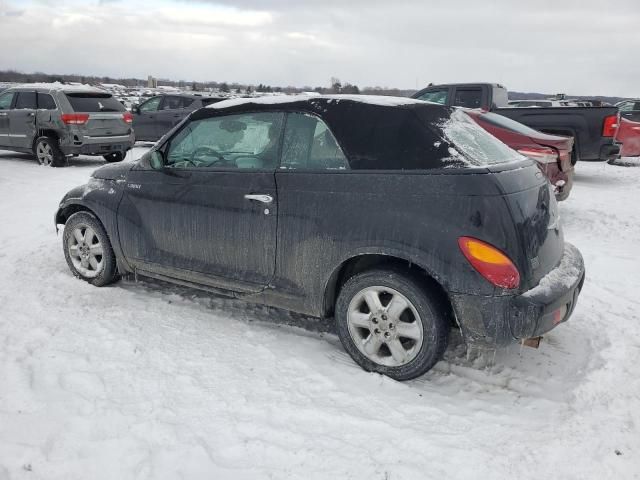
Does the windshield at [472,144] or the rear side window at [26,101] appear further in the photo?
the rear side window at [26,101]

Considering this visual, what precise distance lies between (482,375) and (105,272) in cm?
325

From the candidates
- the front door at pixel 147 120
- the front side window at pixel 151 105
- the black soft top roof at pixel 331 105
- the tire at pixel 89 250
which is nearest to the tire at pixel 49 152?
the front door at pixel 147 120

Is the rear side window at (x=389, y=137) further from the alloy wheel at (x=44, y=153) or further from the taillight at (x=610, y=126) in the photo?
the alloy wheel at (x=44, y=153)

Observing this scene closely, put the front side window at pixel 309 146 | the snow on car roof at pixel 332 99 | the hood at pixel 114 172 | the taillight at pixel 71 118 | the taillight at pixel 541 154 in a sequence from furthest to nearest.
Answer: the taillight at pixel 71 118 → the taillight at pixel 541 154 → the hood at pixel 114 172 → the snow on car roof at pixel 332 99 → the front side window at pixel 309 146

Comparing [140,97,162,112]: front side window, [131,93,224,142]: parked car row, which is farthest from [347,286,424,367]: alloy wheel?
[140,97,162,112]: front side window

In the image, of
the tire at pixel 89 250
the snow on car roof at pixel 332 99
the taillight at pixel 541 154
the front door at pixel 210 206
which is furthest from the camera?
the taillight at pixel 541 154

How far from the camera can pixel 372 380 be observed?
10.5 feet

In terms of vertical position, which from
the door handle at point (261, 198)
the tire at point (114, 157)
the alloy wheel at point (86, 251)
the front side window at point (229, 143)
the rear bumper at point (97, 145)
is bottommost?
the alloy wheel at point (86, 251)

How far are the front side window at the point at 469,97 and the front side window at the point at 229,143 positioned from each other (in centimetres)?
827

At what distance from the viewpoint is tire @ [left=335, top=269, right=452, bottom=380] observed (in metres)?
3.04

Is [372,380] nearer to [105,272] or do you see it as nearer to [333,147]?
[333,147]

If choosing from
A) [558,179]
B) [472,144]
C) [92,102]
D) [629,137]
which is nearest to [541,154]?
[558,179]

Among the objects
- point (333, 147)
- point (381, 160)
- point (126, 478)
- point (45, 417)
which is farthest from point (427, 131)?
point (45, 417)

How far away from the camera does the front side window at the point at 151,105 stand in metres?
15.0
